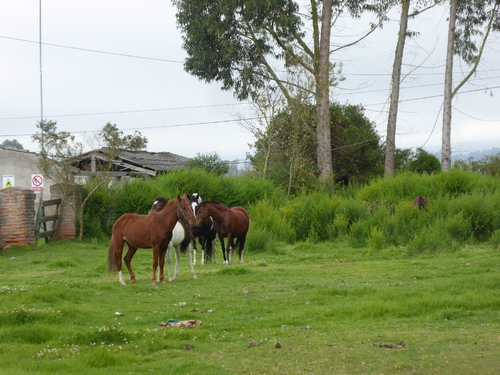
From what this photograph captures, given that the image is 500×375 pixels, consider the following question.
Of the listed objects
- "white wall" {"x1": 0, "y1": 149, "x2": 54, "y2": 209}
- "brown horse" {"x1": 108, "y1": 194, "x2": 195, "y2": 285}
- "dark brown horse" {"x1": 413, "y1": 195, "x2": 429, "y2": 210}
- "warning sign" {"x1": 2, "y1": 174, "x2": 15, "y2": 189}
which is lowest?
"brown horse" {"x1": 108, "y1": 194, "x2": 195, "y2": 285}

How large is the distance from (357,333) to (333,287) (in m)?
4.24

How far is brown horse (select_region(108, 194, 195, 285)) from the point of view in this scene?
1448 cm

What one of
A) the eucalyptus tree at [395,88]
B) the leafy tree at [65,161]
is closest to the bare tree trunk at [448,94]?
the eucalyptus tree at [395,88]

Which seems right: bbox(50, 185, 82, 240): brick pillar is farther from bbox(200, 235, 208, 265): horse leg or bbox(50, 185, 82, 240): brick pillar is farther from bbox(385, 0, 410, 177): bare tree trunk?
bbox(385, 0, 410, 177): bare tree trunk

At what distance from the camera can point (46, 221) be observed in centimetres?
2575

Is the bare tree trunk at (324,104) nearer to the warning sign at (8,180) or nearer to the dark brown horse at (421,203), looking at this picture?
the dark brown horse at (421,203)

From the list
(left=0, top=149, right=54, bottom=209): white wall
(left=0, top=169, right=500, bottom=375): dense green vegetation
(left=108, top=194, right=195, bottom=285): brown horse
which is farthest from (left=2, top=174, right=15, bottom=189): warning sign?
(left=108, top=194, right=195, bottom=285): brown horse

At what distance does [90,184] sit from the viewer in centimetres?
2789

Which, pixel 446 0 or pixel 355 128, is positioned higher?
pixel 446 0

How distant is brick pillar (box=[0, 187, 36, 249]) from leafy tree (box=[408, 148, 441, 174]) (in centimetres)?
2875

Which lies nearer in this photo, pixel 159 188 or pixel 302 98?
pixel 159 188

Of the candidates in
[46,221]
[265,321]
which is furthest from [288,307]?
[46,221]

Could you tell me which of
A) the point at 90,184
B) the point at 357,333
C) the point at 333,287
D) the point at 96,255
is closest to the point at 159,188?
the point at 90,184

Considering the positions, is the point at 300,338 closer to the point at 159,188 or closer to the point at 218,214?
the point at 218,214
